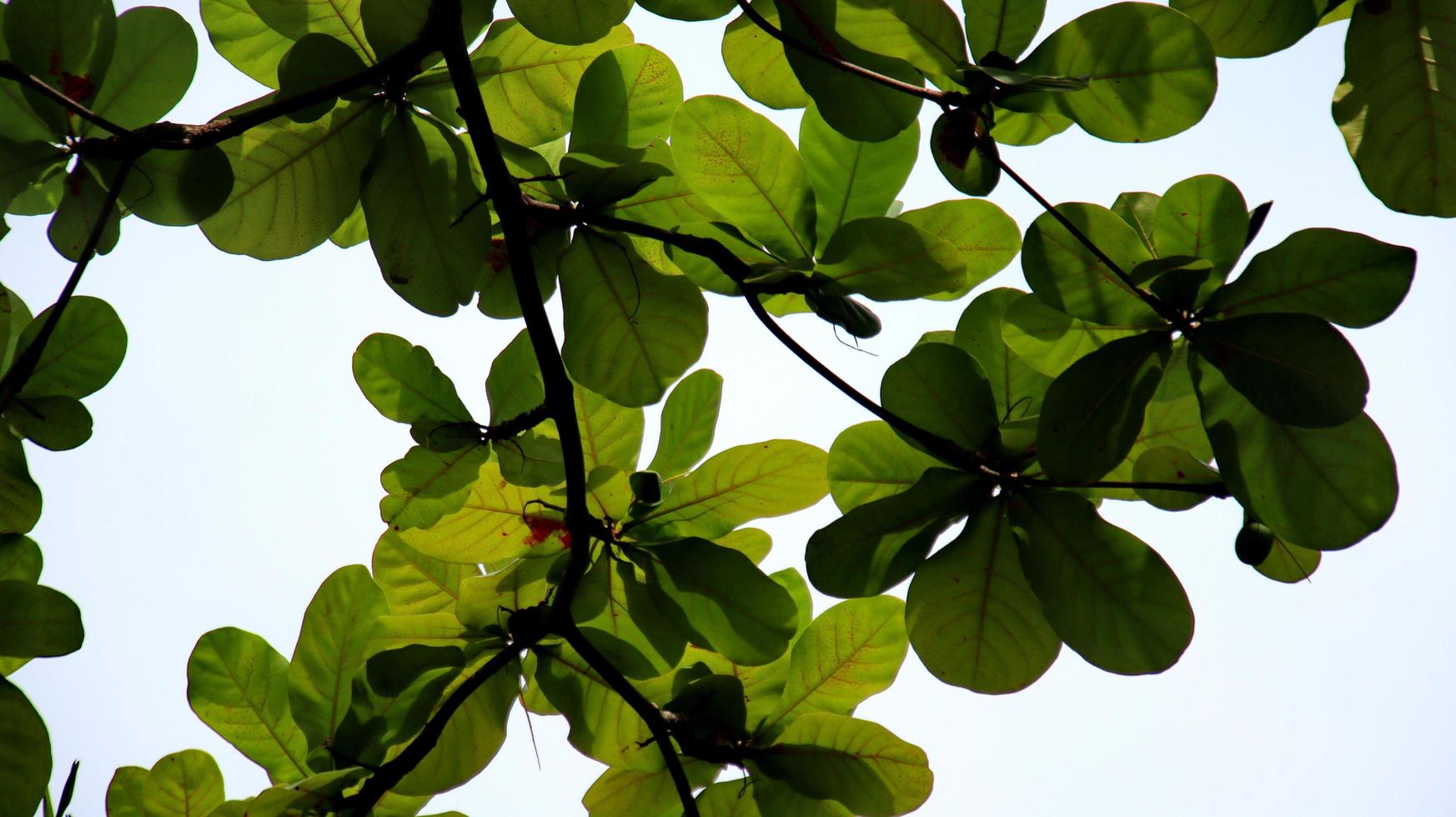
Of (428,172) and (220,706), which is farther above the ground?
(428,172)

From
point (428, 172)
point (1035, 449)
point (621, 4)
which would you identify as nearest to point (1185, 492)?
point (1035, 449)

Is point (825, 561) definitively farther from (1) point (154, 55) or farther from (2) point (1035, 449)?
(1) point (154, 55)

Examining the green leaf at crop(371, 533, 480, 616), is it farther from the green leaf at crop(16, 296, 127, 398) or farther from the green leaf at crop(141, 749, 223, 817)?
the green leaf at crop(16, 296, 127, 398)

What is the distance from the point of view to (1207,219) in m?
1.04

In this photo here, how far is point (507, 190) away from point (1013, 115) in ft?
1.97

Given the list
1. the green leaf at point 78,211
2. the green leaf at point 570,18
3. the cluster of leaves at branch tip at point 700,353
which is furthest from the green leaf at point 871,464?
the green leaf at point 78,211

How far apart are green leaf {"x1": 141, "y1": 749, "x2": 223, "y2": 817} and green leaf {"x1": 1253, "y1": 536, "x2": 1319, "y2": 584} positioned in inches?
56.9

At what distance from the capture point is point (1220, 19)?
1.07m

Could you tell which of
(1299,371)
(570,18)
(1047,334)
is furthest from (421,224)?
(1299,371)

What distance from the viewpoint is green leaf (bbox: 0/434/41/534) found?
1260 millimetres

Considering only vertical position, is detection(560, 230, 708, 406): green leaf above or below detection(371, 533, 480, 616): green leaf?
above

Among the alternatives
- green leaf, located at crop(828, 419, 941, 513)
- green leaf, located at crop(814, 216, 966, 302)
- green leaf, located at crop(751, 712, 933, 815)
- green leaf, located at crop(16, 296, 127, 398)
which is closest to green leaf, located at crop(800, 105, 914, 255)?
green leaf, located at crop(814, 216, 966, 302)

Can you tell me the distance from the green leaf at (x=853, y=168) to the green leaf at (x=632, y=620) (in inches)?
21.3

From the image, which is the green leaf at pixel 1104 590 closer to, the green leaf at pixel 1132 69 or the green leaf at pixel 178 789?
the green leaf at pixel 1132 69
